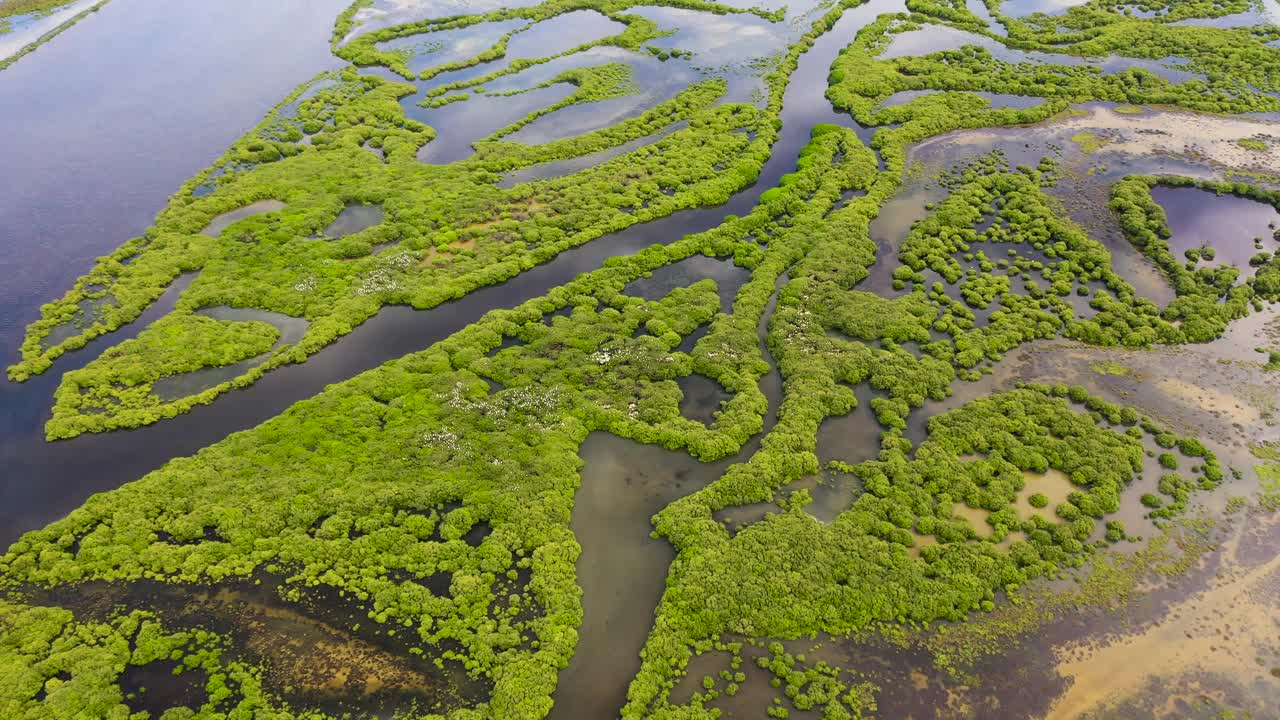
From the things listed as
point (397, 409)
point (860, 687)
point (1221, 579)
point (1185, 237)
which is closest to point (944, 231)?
point (1185, 237)

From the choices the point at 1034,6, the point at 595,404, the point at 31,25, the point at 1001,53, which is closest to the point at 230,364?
the point at 595,404

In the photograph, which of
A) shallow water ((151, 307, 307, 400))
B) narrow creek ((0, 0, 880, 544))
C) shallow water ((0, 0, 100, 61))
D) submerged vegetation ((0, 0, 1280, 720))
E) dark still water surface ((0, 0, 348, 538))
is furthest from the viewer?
shallow water ((0, 0, 100, 61))

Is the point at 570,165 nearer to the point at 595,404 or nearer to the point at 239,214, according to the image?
the point at 239,214

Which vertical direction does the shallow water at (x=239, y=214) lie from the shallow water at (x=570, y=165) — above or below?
above

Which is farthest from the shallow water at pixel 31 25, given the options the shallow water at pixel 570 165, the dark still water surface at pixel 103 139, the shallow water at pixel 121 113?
the shallow water at pixel 570 165

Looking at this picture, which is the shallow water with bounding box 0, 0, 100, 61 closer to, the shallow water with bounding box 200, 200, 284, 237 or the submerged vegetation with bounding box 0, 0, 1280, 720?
the submerged vegetation with bounding box 0, 0, 1280, 720

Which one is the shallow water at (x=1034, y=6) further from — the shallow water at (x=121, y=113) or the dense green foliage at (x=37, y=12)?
the dense green foliage at (x=37, y=12)

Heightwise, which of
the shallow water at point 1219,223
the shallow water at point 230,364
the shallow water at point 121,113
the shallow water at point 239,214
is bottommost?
the shallow water at point 1219,223

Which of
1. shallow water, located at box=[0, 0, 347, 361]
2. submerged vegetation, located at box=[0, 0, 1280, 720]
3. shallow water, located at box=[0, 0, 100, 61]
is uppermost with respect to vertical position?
shallow water, located at box=[0, 0, 100, 61]

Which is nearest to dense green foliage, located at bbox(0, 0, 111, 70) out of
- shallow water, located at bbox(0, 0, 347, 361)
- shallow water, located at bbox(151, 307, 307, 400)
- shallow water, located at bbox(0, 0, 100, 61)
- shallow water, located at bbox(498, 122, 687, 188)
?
shallow water, located at bbox(0, 0, 100, 61)
